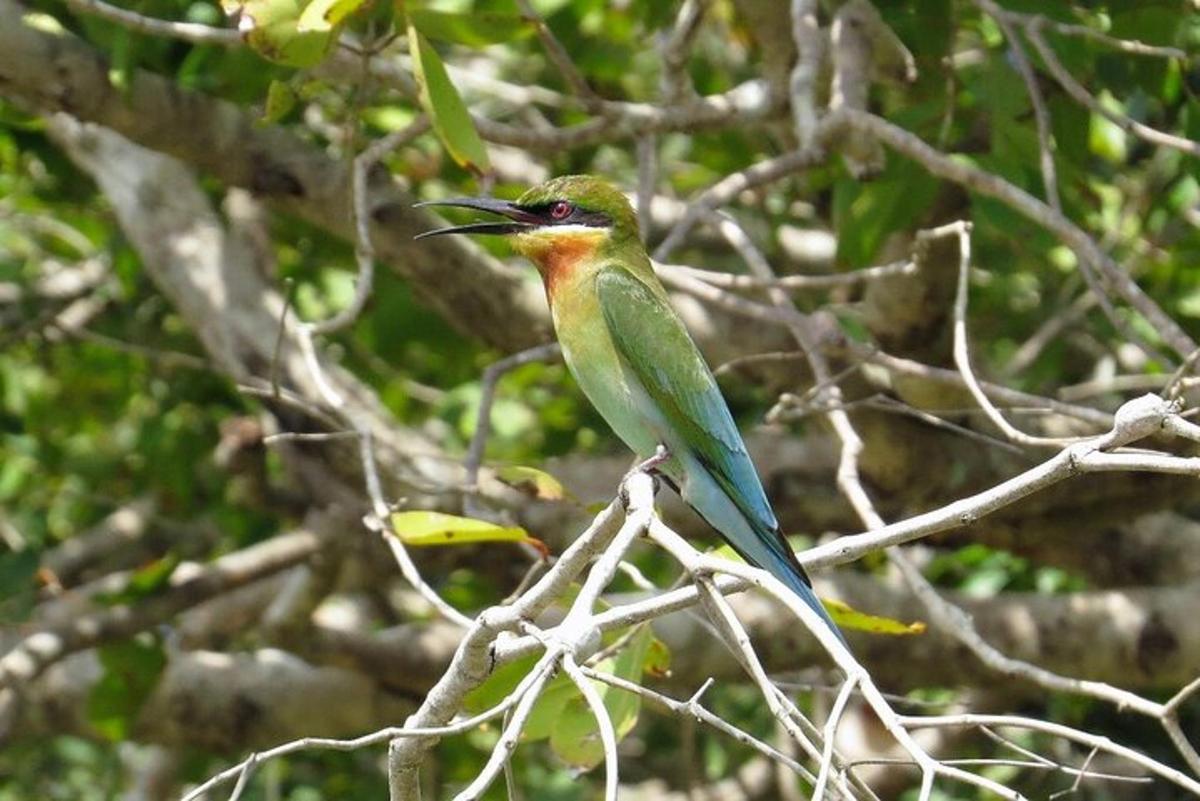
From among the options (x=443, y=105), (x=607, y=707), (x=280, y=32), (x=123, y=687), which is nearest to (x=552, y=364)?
(x=123, y=687)

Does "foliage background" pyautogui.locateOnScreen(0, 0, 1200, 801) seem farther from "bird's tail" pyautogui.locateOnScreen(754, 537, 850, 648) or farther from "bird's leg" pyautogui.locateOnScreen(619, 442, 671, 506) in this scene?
"bird's tail" pyautogui.locateOnScreen(754, 537, 850, 648)

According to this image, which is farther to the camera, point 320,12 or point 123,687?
point 123,687

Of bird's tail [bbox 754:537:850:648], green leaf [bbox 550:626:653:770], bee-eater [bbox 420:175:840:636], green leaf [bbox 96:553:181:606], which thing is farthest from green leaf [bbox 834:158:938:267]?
green leaf [bbox 96:553:181:606]

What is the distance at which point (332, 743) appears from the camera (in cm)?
163

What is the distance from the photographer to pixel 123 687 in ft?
12.7

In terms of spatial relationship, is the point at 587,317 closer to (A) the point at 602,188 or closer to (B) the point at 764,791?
(A) the point at 602,188

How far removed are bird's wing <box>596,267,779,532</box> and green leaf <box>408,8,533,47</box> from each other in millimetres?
416

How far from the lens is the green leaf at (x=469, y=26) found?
2889mm

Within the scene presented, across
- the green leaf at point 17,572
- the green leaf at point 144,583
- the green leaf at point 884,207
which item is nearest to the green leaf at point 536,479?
the green leaf at point 884,207

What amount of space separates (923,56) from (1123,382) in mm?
1059

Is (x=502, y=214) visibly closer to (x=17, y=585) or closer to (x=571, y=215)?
(x=571, y=215)

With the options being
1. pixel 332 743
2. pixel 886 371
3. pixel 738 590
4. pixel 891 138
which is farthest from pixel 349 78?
pixel 332 743

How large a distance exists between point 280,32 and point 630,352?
776 millimetres

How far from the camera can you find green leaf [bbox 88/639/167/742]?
152 inches
